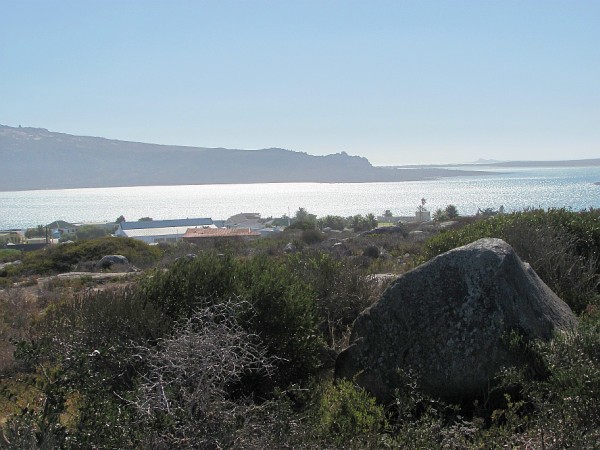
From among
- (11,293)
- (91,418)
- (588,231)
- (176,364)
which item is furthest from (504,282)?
(11,293)

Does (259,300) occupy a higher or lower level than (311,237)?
higher

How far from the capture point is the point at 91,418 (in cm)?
397

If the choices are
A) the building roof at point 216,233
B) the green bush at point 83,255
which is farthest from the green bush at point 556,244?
the building roof at point 216,233

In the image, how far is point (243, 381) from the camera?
18.3 feet

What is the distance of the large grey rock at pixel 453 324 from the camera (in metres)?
5.36

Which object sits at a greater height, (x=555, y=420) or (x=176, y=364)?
(x=176, y=364)

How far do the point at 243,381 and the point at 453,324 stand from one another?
73.0 inches

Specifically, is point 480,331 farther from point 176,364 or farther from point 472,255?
point 176,364

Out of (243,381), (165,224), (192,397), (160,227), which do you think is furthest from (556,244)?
(165,224)

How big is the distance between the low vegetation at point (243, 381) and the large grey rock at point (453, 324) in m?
0.21

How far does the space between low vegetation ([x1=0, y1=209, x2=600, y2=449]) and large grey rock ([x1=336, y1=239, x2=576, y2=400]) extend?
0.69ft

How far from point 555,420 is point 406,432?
2.98 ft

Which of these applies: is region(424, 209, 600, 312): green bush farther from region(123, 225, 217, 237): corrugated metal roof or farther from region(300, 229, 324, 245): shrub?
region(123, 225, 217, 237): corrugated metal roof

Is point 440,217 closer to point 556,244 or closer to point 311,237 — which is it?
point 311,237
